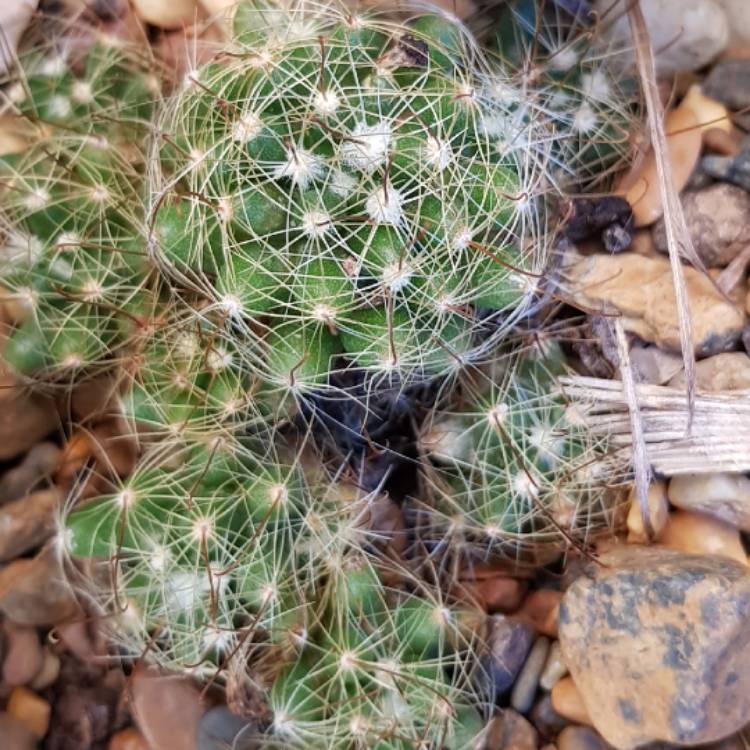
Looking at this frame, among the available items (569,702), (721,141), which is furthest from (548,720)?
(721,141)

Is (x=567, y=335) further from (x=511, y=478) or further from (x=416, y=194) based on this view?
(x=416, y=194)

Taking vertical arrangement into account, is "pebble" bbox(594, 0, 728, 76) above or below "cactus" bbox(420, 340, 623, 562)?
above

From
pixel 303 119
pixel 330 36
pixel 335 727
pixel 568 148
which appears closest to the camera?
pixel 303 119

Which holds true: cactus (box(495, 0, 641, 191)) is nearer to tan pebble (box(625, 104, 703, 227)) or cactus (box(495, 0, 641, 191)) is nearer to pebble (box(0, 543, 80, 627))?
tan pebble (box(625, 104, 703, 227))

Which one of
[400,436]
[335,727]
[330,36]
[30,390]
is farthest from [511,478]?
[30,390]

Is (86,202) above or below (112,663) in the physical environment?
above

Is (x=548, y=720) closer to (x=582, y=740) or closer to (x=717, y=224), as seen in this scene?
(x=582, y=740)

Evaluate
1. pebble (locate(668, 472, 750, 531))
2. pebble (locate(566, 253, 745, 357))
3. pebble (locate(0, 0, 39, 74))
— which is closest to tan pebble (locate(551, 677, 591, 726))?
pebble (locate(668, 472, 750, 531))
